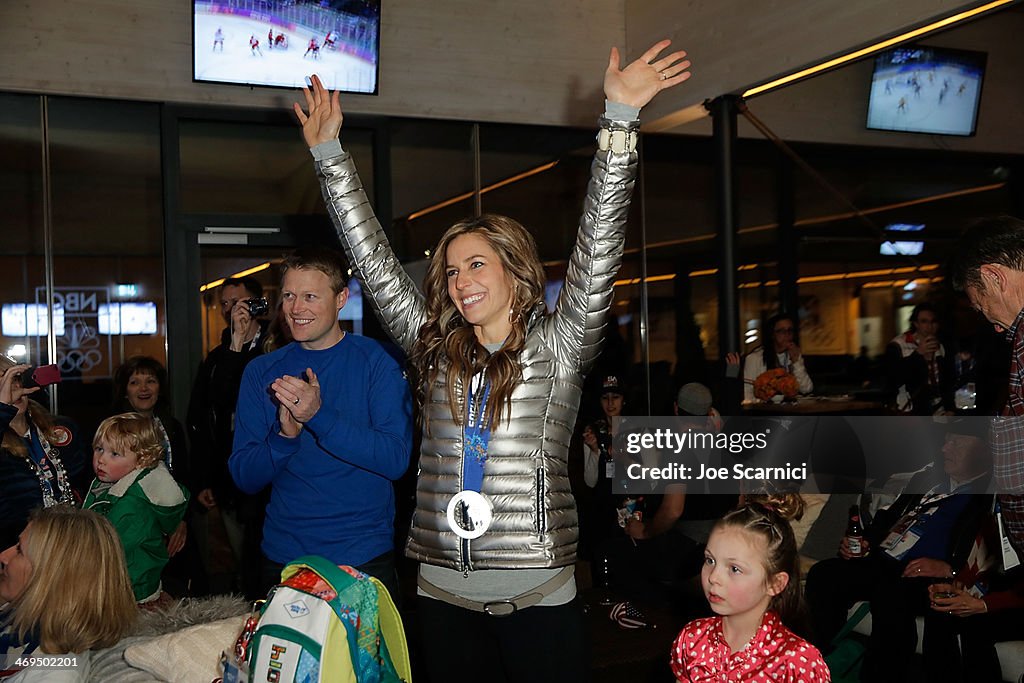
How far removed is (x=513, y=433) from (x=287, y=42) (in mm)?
4843

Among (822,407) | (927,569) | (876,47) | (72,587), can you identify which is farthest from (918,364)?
(72,587)

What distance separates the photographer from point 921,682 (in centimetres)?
374

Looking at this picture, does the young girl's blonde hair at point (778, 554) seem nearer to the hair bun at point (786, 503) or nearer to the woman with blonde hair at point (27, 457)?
the hair bun at point (786, 503)

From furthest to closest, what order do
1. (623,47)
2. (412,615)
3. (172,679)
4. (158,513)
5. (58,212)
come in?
1. (623,47)
2. (58,212)
3. (412,615)
4. (158,513)
5. (172,679)

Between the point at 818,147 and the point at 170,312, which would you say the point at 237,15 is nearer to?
the point at 170,312

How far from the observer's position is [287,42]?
596cm

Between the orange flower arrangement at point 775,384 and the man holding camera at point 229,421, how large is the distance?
9.90 feet

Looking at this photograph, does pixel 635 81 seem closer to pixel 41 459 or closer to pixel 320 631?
pixel 320 631

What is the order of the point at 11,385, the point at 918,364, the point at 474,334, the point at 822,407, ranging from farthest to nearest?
1. the point at 918,364
2. the point at 822,407
3. the point at 11,385
4. the point at 474,334

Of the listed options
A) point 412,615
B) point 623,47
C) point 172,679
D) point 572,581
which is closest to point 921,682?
point 412,615

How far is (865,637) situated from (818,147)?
3700mm

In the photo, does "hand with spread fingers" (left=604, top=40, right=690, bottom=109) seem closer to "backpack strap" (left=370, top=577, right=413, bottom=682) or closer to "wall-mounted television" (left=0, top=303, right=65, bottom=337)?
"backpack strap" (left=370, top=577, right=413, bottom=682)

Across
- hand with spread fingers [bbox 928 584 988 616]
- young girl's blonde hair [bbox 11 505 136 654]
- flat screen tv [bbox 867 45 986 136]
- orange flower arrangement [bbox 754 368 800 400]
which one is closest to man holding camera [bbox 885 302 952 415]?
orange flower arrangement [bbox 754 368 800 400]

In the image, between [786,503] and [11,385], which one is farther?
[786,503]
